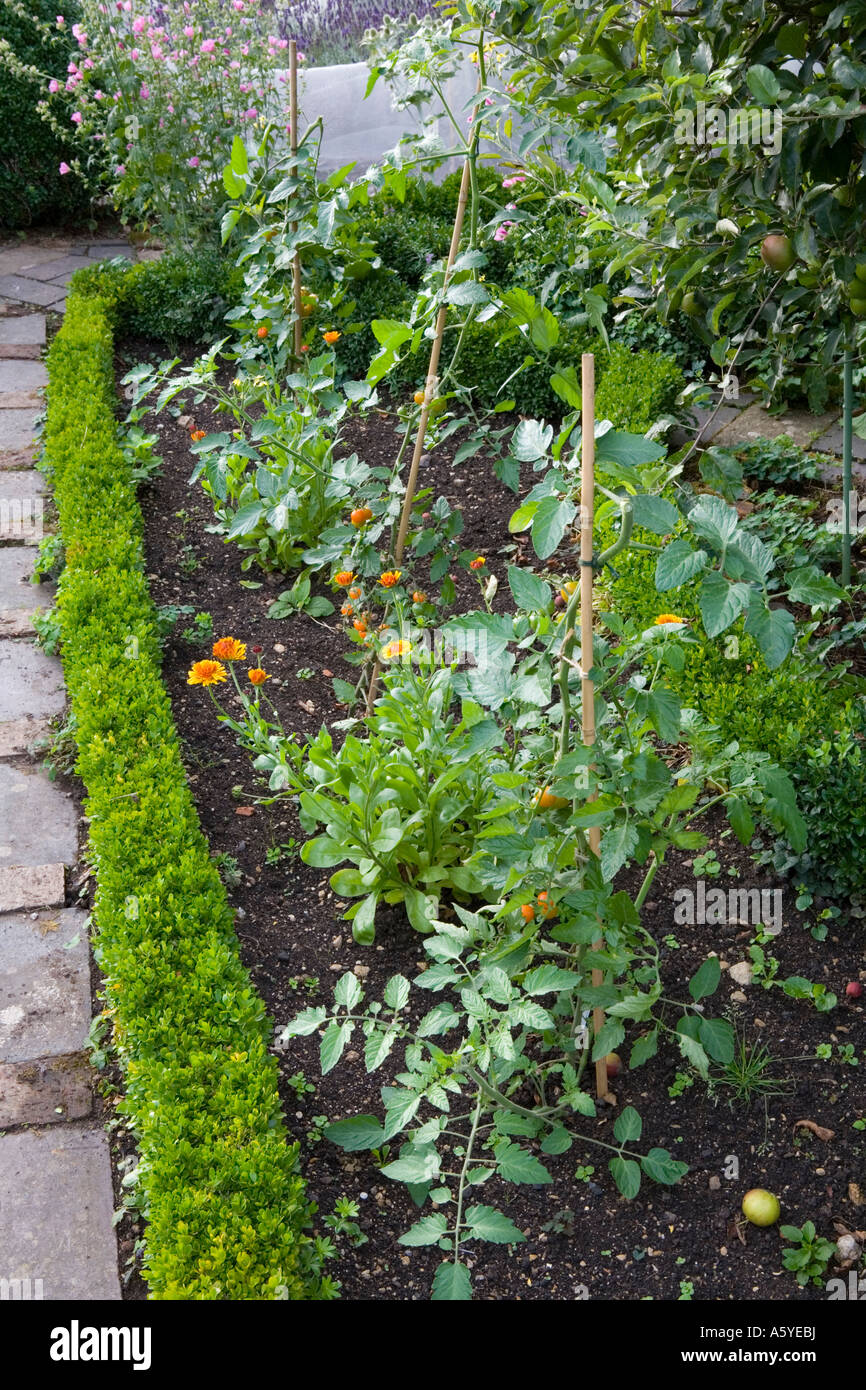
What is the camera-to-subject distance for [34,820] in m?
3.04

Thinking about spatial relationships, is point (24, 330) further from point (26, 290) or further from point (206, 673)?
point (206, 673)

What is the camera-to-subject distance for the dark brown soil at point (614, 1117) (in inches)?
79.7

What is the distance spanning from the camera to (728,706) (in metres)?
2.91

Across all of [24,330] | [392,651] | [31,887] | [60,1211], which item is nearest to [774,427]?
[392,651]

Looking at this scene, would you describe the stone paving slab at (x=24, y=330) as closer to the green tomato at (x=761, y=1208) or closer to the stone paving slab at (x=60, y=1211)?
the stone paving slab at (x=60, y=1211)

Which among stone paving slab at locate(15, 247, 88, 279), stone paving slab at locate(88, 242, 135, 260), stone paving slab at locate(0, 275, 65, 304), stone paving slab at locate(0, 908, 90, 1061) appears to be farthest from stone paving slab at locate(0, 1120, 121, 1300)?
stone paving slab at locate(88, 242, 135, 260)

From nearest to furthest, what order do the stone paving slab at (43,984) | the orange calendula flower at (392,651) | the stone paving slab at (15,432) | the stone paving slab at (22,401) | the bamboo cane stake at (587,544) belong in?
the bamboo cane stake at (587,544) < the stone paving slab at (43,984) < the orange calendula flower at (392,651) < the stone paving slab at (15,432) < the stone paving slab at (22,401)

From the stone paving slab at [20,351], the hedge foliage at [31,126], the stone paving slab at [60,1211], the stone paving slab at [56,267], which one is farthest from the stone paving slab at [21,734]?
the hedge foliage at [31,126]

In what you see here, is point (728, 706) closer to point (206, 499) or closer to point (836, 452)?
point (836, 452)

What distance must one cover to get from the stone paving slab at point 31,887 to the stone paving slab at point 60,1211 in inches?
25.1

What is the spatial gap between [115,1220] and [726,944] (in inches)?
54.4

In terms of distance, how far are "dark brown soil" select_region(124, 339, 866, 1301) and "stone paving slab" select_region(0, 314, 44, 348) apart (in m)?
3.14

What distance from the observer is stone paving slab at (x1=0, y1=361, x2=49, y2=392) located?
16.9ft
